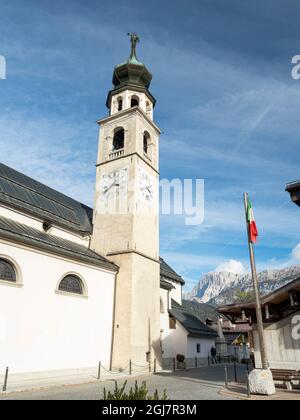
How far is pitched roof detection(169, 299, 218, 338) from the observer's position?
101 feet

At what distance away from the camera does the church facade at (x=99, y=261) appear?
658 inches

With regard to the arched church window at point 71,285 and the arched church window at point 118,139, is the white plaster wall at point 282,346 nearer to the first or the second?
the arched church window at point 71,285

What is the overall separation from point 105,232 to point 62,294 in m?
8.40

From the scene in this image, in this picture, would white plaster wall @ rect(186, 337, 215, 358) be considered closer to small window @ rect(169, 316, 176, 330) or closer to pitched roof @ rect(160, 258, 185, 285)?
small window @ rect(169, 316, 176, 330)

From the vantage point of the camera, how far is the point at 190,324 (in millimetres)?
31828

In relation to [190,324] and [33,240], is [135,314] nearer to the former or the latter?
[33,240]

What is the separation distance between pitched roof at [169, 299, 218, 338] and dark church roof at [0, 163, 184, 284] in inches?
429

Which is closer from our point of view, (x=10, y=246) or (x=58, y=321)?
(x=10, y=246)

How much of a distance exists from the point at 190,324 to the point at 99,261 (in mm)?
14062

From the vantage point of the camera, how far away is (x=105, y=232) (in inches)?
1047

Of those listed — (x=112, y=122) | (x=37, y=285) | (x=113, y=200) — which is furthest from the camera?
(x=112, y=122)

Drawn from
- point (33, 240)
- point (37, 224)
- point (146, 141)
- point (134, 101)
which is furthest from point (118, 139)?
point (33, 240)
